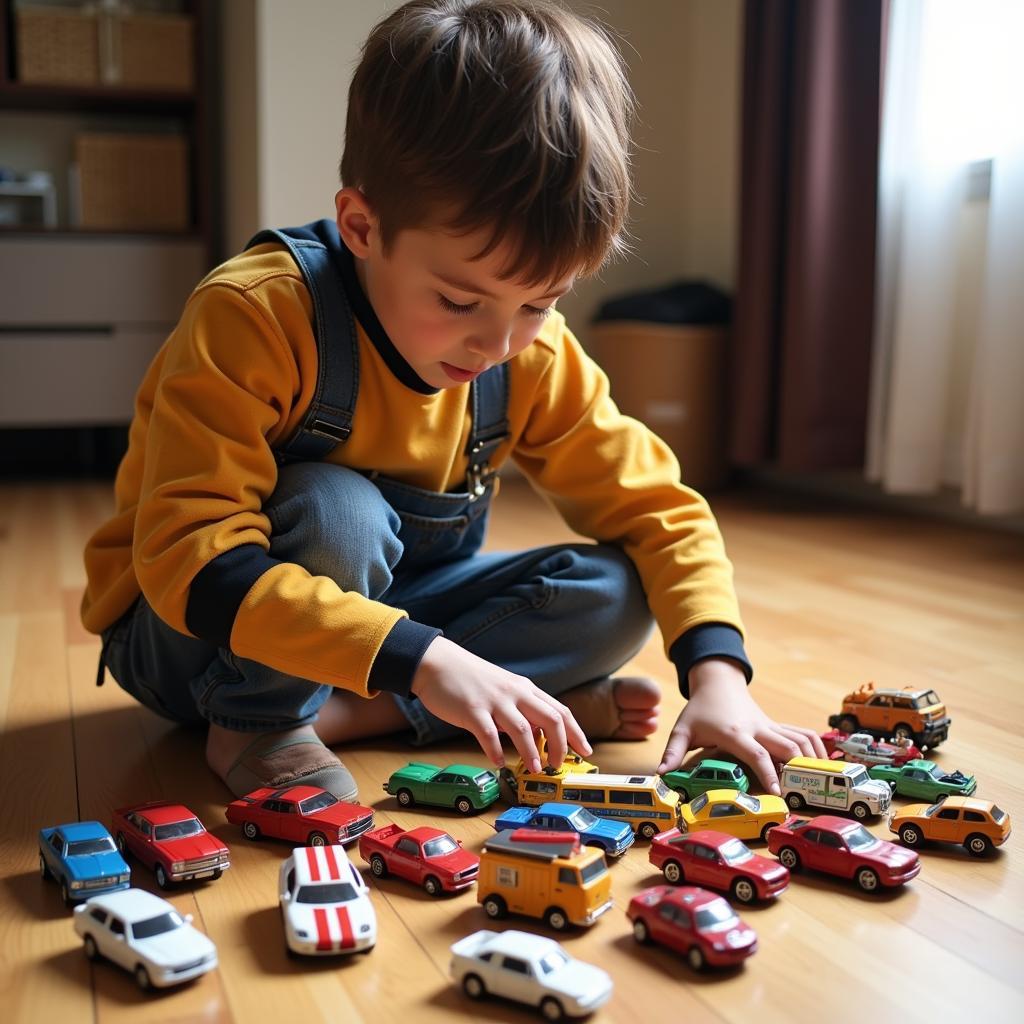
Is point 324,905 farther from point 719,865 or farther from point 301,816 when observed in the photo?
point 719,865

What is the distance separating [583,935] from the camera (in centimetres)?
78

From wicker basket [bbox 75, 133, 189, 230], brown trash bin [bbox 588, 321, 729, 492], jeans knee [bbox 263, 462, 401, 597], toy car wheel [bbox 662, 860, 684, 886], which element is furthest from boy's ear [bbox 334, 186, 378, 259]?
wicker basket [bbox 75, 133, 189, 230]

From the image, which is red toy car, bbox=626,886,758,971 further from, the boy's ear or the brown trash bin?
the brown trash bin

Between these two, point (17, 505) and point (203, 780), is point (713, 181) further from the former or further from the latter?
point (203, 780)

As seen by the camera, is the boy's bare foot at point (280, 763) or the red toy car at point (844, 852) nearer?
the red toy car at point (844, 852)

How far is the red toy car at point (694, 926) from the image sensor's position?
73 cm

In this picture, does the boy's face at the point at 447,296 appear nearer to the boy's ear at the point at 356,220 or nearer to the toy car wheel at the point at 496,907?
the boy's ear at the point at 356,220

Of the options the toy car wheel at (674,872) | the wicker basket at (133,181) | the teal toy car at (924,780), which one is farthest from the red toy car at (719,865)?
the wicker basket at (133,181)

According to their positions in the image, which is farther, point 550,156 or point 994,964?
point 550,156

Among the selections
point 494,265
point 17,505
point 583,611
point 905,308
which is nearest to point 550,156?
point 494,265

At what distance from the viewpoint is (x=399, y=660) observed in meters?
0.89

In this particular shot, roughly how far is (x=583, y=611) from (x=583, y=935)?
0.44 m

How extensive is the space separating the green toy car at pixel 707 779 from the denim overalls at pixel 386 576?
0.21m

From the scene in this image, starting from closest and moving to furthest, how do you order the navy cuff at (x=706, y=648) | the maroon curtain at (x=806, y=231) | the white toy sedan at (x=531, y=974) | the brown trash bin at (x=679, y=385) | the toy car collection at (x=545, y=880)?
the white toy sedan at (x=531, y=974)
the toy car collection at (x=545, y=880)
the navy cuff at (x=706, y=648)
the maroon curtain at (x=806, y=231)
the brown trash bin at (x=679, y=385)
